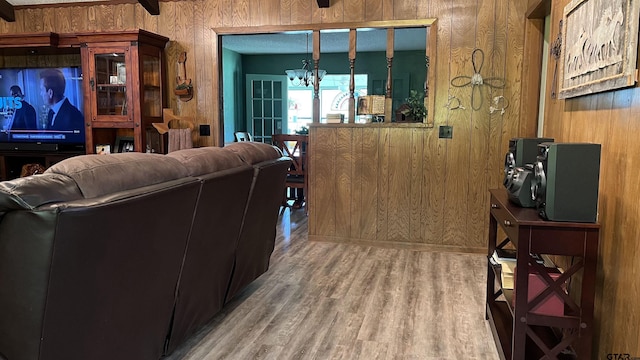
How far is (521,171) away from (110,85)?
164 inches

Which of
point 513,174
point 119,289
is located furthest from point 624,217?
point 119,289

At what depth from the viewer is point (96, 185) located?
4.65 ft

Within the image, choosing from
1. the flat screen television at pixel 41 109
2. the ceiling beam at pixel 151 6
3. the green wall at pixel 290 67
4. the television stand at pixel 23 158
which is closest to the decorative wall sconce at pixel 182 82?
→ the ceiling beam at pixel 151 6

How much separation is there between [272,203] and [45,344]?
1.74m

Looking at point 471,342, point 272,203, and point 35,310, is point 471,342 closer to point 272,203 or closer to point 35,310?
point 272,203

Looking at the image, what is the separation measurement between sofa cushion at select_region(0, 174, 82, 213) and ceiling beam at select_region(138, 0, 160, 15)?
12.4ft

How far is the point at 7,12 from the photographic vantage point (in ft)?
16.5

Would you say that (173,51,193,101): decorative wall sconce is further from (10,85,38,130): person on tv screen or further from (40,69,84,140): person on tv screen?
(10,85,38,130): person on tv screen

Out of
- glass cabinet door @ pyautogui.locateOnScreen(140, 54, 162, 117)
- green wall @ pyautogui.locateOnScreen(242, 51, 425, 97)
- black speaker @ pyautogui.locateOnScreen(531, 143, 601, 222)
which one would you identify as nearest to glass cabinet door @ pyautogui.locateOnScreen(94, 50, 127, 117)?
glass cabinet door @ pyautogui.locateOnScreen(140, 54, 162, 117)

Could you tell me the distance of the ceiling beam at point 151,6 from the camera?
179 inches

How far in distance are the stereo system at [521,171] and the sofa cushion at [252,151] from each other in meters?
1.34

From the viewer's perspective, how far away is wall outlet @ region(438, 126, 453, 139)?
4.06 m

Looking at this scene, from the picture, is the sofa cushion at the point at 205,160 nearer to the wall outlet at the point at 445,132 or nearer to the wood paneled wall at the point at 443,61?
the wood paneled wall at the point at 443,61

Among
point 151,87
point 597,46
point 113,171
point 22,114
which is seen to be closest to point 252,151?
point 113,171
